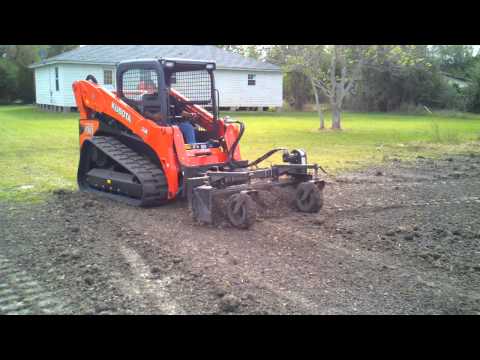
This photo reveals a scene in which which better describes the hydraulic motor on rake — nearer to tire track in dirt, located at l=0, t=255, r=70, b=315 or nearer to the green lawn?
the green lawn

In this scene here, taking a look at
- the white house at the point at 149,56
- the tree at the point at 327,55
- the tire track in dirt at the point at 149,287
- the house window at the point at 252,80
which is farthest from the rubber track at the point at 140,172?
the house window at the point at 252,80

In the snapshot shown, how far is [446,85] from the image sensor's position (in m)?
44.1

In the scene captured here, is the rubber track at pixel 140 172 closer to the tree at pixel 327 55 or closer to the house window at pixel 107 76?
the tree at pixel 327 55

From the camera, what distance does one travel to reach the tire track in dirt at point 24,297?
4355 millimetres

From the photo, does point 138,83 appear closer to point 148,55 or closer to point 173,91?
point 173,91

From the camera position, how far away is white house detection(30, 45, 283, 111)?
31433 millimetres

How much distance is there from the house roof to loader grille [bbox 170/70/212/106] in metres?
23.7

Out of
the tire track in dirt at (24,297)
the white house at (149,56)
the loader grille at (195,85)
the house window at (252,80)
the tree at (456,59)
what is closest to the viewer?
the tire track in dirt at (24,297)

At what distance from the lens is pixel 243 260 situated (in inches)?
221

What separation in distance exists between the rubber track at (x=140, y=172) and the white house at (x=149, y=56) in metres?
20.9

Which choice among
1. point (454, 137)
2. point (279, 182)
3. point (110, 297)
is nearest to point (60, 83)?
point (454, 137)

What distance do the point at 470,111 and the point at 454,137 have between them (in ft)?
82.9

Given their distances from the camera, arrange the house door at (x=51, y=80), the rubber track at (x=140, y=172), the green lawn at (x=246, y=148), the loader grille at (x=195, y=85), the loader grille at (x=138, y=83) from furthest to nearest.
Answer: the house door at (x=51, y=80), the green lawn at (x=246, y=148), the loader grille at (x=195, y=85), the loader grille at (x=138, y=83), the rubber track at (x=140, y=172)

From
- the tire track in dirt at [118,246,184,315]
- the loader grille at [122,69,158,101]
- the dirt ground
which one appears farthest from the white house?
the tire track in dirt at [118,246,184,315]
